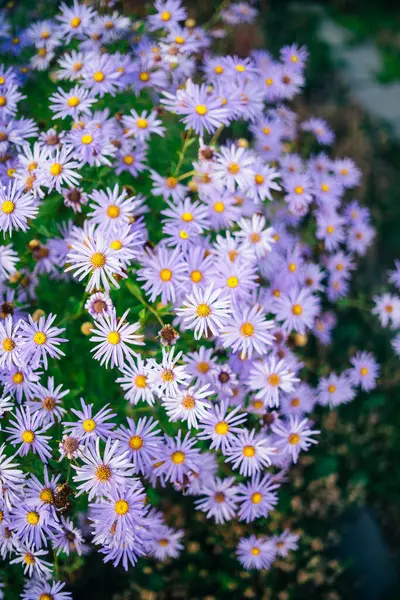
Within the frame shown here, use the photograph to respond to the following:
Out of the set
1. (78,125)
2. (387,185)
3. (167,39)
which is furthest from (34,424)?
(387,185)

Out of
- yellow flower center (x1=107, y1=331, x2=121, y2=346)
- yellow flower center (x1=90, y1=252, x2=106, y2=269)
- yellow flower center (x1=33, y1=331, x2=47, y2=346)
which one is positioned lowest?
yellow flower center (x1=107, y1=331, x2=121, y2=346)

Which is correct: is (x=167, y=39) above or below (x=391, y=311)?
above

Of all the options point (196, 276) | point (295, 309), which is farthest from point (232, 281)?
point (295, 309)

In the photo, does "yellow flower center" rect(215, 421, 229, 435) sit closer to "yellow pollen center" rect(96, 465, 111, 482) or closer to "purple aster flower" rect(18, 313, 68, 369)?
"yellow pollen center" rect(96, 465, 111, 482)

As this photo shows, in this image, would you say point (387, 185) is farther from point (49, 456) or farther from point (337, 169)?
point (49, 456)

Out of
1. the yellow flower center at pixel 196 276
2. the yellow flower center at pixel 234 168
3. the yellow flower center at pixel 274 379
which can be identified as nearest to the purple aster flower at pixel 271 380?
the yellow flower center at pixel 274 379

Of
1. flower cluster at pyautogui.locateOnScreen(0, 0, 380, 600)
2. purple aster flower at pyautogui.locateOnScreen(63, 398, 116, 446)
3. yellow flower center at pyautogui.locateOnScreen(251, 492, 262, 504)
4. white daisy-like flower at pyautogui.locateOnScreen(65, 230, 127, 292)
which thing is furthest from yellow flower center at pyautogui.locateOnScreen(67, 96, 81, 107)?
yellow flower center at pyautogui.locateOnScreen(251, 492, 262, 504)
